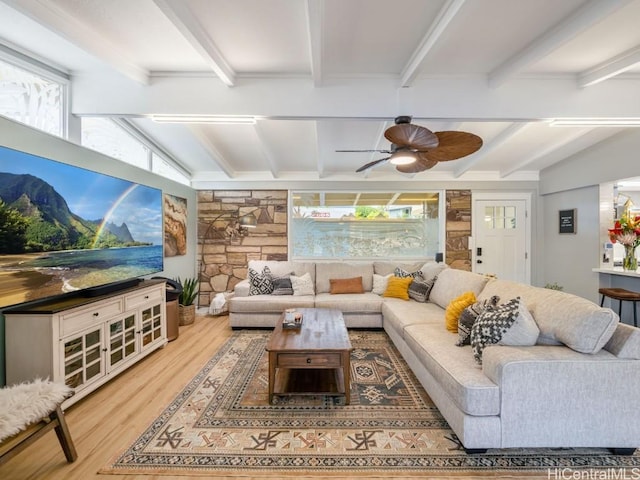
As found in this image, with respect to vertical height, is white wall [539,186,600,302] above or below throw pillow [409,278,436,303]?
above

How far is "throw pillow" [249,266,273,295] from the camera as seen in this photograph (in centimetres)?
431

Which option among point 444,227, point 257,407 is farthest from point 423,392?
point 444,227

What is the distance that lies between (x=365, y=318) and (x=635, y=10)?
3.60 m

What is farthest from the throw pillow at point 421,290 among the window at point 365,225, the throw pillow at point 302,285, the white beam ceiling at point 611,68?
the white beam ceiling at point 611,68

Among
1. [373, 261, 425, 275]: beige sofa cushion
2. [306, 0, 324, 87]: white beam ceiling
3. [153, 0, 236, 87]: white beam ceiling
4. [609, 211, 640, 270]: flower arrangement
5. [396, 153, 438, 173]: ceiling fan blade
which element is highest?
[153, 0, 236, 87]: white beam ceiling

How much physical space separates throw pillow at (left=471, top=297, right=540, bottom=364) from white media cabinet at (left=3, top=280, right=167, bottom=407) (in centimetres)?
299

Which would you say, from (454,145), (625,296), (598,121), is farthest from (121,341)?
(625,296)

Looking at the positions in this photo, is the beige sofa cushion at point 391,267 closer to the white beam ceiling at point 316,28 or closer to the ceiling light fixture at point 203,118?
the ceiling light fixture at point 203,118

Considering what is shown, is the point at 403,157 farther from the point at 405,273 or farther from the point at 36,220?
the point at 36,220

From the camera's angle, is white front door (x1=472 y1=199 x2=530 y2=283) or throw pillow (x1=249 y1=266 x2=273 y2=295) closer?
throw pillow (x1=249 y1=266 x2=273 y2=295)

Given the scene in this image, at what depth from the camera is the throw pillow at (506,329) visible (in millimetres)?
1902

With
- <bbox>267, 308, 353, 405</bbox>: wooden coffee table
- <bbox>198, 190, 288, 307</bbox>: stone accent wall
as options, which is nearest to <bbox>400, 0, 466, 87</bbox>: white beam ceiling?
<bbox>267, 308, 353, 405</bbox>: wooden coffee table

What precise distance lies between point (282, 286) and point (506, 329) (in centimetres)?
305

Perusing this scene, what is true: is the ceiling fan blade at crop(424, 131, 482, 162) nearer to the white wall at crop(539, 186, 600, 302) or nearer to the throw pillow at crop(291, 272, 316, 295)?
the throw pillow at crop(291, 272, 316, 295)
